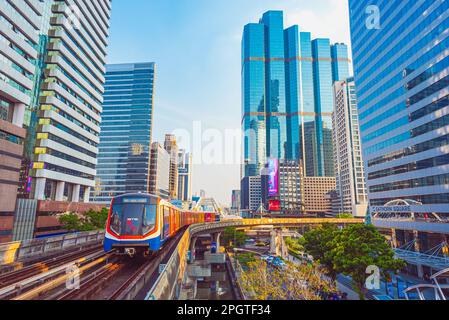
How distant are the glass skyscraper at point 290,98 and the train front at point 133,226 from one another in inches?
6616

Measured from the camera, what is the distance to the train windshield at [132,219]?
12695mm

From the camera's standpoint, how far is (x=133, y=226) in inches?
503

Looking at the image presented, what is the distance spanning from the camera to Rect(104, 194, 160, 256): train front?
12.5m

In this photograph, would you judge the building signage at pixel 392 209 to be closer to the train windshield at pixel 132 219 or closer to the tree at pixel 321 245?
the tree at pixel 321 245

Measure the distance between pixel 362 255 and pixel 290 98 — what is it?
180060 mm

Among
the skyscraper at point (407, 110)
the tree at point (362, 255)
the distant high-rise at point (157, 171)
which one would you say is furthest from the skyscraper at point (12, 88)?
the distant high-rise at point (157, 171)

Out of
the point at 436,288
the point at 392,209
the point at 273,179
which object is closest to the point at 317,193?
the point at 273,179

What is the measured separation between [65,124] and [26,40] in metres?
17.5

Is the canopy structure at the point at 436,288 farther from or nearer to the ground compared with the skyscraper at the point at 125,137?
nearer to the ground

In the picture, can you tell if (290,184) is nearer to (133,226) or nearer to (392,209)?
(392,209)

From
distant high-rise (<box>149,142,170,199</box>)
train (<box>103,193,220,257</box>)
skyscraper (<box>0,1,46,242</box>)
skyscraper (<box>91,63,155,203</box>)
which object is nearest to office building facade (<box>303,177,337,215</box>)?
distant high-rise (<box>149,142,170,199</box>)

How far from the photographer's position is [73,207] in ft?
168

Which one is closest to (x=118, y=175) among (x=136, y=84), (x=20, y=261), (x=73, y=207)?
(x=136, y=84)
